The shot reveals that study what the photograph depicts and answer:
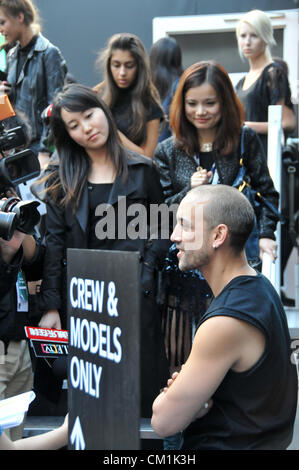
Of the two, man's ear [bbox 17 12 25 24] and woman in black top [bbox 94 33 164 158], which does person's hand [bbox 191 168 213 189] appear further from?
man's ear [bbox 17 12 25 24]

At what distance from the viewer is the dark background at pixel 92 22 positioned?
25.8ft

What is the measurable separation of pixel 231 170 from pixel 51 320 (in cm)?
119

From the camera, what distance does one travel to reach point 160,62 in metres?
5.18

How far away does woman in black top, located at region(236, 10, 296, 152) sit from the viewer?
5.10 metres

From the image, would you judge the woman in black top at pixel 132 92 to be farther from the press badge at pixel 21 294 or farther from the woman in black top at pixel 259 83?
the press badge at pixel 21 294

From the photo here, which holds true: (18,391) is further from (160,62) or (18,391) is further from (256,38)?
(256,38)

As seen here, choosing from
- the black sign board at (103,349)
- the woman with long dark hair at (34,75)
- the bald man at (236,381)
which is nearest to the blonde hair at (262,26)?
the woman with long dark hair at (34,75)

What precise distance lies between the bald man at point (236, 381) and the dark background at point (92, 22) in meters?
6.00

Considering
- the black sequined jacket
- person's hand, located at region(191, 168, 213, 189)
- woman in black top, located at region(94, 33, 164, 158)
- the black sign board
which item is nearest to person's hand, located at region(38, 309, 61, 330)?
the black sequined jacket

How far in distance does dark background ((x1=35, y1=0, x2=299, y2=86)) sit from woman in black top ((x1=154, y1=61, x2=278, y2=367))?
14.0ft

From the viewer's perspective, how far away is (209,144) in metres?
3.82

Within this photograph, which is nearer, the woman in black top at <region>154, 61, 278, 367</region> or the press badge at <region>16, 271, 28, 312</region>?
the press badge at <region>16, 271, 28, 312</region>
